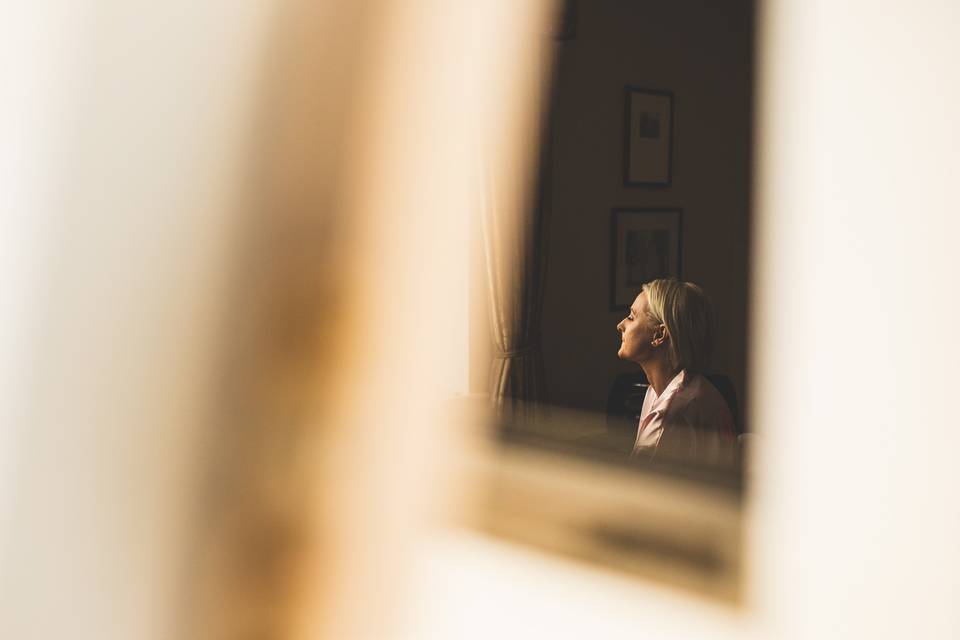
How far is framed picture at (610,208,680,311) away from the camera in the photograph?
1.36 metres

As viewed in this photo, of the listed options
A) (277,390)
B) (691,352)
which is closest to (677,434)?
(691,352)

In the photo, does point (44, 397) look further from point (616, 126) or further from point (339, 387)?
point (616, 126)

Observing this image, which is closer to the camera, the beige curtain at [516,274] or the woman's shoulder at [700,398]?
the woman's shoulder at [700,398]

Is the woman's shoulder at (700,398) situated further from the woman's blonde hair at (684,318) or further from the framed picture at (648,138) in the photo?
the framed picture at (648,138)

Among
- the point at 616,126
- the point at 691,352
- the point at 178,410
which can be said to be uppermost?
the point at 616,126

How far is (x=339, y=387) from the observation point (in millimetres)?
1728

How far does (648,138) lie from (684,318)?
256 millimetres

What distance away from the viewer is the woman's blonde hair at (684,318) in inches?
51.8

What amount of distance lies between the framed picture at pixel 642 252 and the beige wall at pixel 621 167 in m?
0.01

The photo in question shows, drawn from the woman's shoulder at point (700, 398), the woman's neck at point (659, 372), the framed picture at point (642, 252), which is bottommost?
the woman's shoulder at point (700, 398)

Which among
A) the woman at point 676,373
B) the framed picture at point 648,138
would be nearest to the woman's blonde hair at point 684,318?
the woman at point 676,373

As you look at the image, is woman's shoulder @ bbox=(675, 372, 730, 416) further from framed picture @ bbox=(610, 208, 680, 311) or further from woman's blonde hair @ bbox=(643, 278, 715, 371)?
framed picture @ bbox=(610, 208, 680, 311)

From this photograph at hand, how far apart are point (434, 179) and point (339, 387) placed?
0.40m

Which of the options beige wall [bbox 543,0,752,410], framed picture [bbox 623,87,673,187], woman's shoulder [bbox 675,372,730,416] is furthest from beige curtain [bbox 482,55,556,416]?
woman's shoulder [bbox 675,372,730,416]
